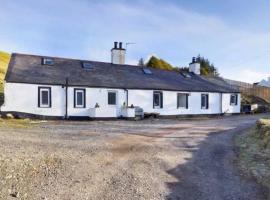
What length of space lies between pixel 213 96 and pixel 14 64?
16876mm

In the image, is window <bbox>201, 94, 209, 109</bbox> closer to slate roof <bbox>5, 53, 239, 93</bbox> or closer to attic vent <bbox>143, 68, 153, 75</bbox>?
slate roof <bbox>5, 53, 239, 93</bbox>

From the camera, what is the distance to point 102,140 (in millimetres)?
12219

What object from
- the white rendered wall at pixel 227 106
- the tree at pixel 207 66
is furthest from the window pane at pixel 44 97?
the tree at pixel 207 66

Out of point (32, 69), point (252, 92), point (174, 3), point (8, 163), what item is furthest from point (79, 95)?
point (252, 92)

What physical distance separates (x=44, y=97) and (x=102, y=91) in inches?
163

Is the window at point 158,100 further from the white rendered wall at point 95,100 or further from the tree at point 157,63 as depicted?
the tree at point 157,63

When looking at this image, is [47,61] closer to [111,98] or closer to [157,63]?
[111,98]

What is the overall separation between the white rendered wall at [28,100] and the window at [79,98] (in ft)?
2.87

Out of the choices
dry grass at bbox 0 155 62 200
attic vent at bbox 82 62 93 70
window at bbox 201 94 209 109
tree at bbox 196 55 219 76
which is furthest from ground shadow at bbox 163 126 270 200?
tree at bbox 196 55 219 76

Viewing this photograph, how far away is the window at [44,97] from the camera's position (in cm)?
2248

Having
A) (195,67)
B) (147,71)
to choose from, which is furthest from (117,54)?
(195,67)

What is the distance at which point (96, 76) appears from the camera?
2564 cm

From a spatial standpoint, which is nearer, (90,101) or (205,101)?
(90,101)

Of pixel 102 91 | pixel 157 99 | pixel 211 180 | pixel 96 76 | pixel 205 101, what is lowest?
pixel 211 180
